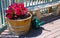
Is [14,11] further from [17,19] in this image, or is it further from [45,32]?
[45,32]

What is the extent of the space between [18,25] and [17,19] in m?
0.13

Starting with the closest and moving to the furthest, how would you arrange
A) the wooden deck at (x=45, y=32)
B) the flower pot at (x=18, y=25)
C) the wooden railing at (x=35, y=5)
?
the flower pot at (x=18, y=25), the wooden deck at (x=45, y=32), the wooden railing at (x=35, y=5)

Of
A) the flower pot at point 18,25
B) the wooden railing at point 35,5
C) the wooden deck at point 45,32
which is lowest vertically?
the wooden deck at point 45,32

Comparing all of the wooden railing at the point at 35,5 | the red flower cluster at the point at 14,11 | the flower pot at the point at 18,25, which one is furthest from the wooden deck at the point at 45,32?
the red flower cluster at the point at 14,11

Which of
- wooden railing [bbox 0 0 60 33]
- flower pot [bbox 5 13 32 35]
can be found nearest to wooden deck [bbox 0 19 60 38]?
flower pot [bbox 5 13 32 35]

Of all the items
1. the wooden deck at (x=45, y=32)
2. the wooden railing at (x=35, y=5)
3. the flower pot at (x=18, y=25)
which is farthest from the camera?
the wooden railing at (x=35, y=5)

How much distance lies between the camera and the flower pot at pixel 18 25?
3.01 m

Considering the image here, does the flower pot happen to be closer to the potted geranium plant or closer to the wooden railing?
the potted geranium plant

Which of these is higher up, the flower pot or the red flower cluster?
the red flower cluster

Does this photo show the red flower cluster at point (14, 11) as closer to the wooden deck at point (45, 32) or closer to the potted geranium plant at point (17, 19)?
the potted geranium plant at point (17, 19)

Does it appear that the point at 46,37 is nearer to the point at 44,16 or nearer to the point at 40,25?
the point at 40,25

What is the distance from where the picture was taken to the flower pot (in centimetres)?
301

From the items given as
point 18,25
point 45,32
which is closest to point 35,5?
point 45,32

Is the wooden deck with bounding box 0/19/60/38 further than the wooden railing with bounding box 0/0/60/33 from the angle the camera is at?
No
